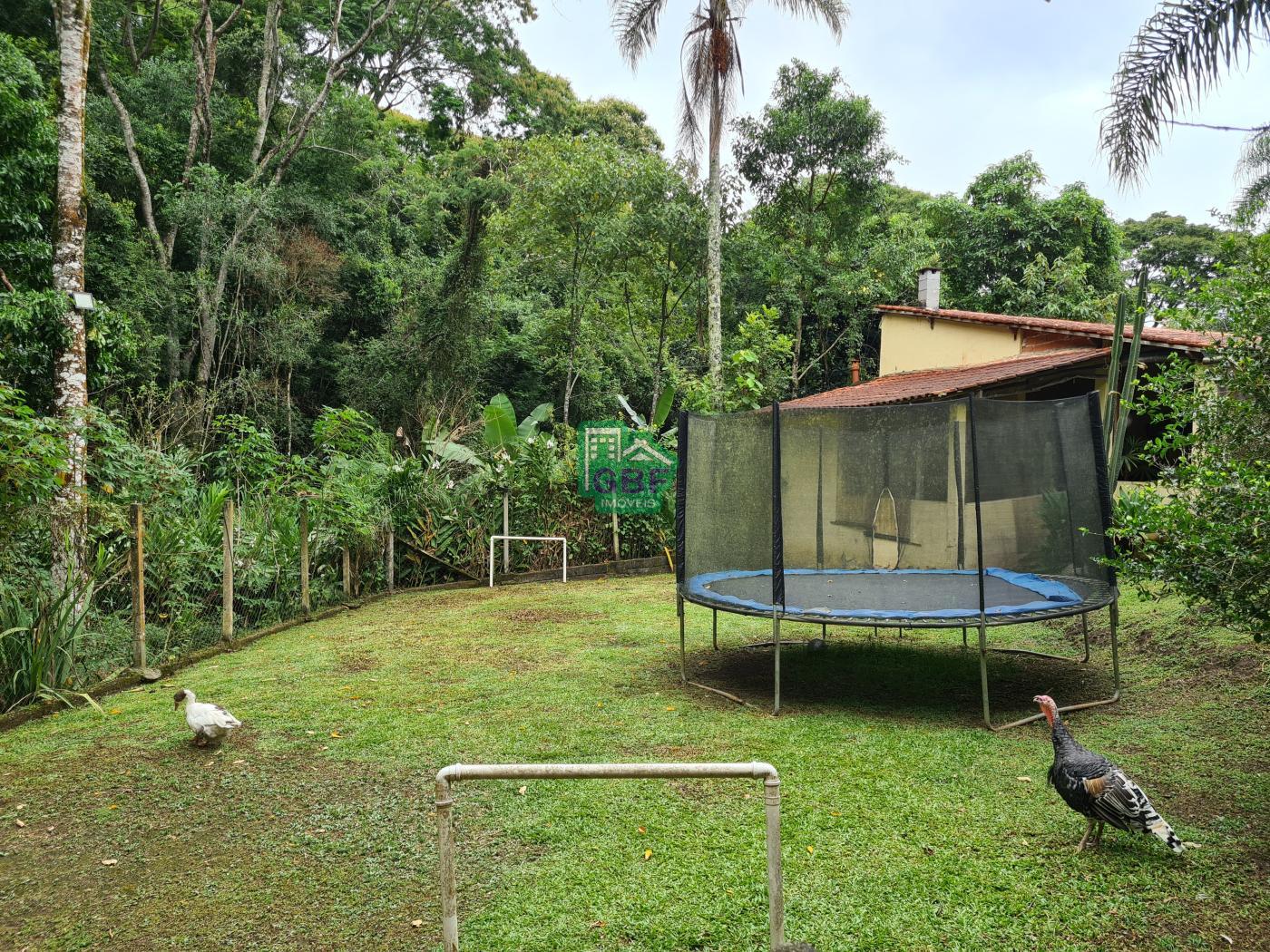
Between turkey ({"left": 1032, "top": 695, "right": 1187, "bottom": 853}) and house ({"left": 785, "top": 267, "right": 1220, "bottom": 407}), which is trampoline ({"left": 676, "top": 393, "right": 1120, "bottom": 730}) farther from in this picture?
house ({"left": 785, "top": 267, "right": 1220, "bottom": 407})

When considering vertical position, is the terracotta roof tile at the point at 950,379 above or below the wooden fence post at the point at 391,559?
above

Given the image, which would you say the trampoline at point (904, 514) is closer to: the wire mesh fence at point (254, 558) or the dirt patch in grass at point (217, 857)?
the dirt patch in grass at point (217, 857)

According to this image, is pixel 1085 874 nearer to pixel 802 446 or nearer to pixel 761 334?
pixel 802 446

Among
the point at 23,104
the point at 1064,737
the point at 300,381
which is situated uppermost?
the point at 23,104

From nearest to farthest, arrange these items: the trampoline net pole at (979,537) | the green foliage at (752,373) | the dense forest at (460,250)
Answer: the trampoline net pole at (979,537) < the green foliage at (752,373) < the dense forest at (460,250)

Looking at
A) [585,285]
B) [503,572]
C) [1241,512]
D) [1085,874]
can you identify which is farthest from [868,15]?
[1085,874]

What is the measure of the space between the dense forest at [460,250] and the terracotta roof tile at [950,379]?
188 centimetres

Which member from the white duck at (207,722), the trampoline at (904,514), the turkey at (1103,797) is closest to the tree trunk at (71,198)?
the white duck at (207,722)

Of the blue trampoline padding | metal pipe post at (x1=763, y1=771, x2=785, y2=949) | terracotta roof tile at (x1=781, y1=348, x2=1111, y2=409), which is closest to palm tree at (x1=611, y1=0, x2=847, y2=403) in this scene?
terracotta roof tile at (x1=781, y1=348, x2=1111, y2=409)

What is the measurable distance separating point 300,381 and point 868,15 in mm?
14527

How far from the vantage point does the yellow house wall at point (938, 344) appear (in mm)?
14109

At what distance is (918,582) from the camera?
19.0ft

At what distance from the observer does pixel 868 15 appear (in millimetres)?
15180

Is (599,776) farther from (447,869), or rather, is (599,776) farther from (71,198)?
(71,198)
